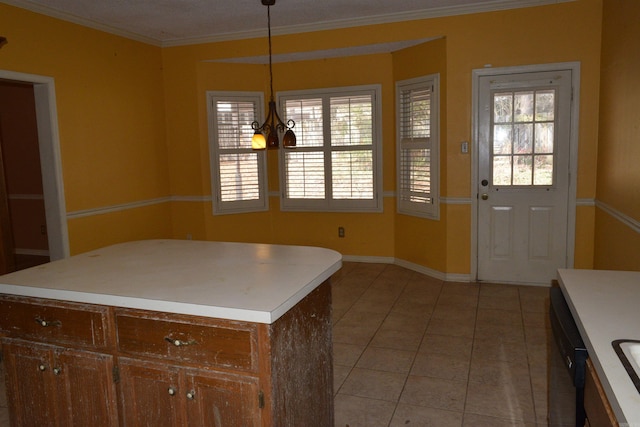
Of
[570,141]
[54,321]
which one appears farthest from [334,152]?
[54,321]

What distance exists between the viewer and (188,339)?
169cm

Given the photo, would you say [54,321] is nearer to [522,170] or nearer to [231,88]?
[522,170]

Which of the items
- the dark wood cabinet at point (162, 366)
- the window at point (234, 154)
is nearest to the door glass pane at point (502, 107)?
the window at point (234, 154)

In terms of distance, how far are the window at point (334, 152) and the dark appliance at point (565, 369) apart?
4083 millimetres

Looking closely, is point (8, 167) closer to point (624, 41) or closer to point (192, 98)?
point (192, 98)

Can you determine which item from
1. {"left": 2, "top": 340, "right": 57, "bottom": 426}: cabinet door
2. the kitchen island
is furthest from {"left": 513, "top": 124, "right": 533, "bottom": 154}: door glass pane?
{"left": 2, "top": 340, "right": 57, "bottom": 426}: cabinet door

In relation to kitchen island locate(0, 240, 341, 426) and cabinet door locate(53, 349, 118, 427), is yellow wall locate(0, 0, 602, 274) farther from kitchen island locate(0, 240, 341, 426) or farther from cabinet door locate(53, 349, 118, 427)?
cabinet door locate(53, 349, 118, 427)

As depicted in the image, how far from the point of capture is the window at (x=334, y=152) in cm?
557

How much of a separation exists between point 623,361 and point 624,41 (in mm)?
3167

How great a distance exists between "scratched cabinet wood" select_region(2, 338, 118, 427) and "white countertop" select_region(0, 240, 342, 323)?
25 cm

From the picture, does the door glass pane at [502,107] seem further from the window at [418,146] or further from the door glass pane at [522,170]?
the window at [418,146]

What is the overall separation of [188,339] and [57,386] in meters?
0.72

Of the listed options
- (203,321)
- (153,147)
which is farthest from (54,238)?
(203,321)

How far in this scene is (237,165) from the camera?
589 cm
